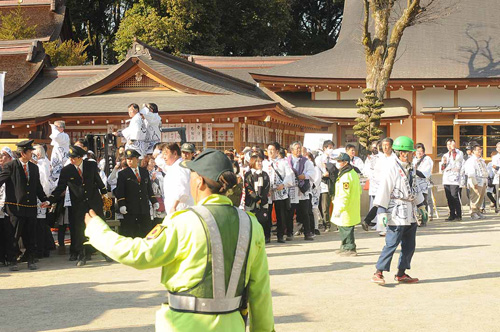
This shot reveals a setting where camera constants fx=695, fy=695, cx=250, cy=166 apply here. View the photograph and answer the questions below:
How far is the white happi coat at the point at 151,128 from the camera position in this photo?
11969 millimetres

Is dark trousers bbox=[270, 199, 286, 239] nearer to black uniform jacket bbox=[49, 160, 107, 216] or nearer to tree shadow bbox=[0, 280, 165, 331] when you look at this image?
black uniform jacket bbox=[49, 160, 107, 216]

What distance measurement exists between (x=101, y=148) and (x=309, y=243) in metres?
5.11

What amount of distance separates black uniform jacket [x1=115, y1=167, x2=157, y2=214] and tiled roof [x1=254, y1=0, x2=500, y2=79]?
18171 mm

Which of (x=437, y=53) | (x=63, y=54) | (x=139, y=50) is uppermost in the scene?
(x=63, y=54)

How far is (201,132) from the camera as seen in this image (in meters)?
22.2

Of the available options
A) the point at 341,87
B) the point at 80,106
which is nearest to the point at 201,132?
the point at 80,106

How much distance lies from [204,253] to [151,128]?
8.74m

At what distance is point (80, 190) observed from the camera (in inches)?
432

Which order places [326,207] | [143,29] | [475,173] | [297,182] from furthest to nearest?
[143,29] < [475,173] < [326,207] < [297,182]

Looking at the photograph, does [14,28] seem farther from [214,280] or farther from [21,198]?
[214,280]

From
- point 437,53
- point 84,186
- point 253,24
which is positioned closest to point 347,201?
point 84,186

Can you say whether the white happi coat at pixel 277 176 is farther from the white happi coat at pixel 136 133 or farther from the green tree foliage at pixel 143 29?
the green tree foliage at pixel 143 29

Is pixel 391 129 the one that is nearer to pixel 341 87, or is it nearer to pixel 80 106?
pixel 341 87

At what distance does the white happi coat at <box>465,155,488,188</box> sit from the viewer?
59.3ft
